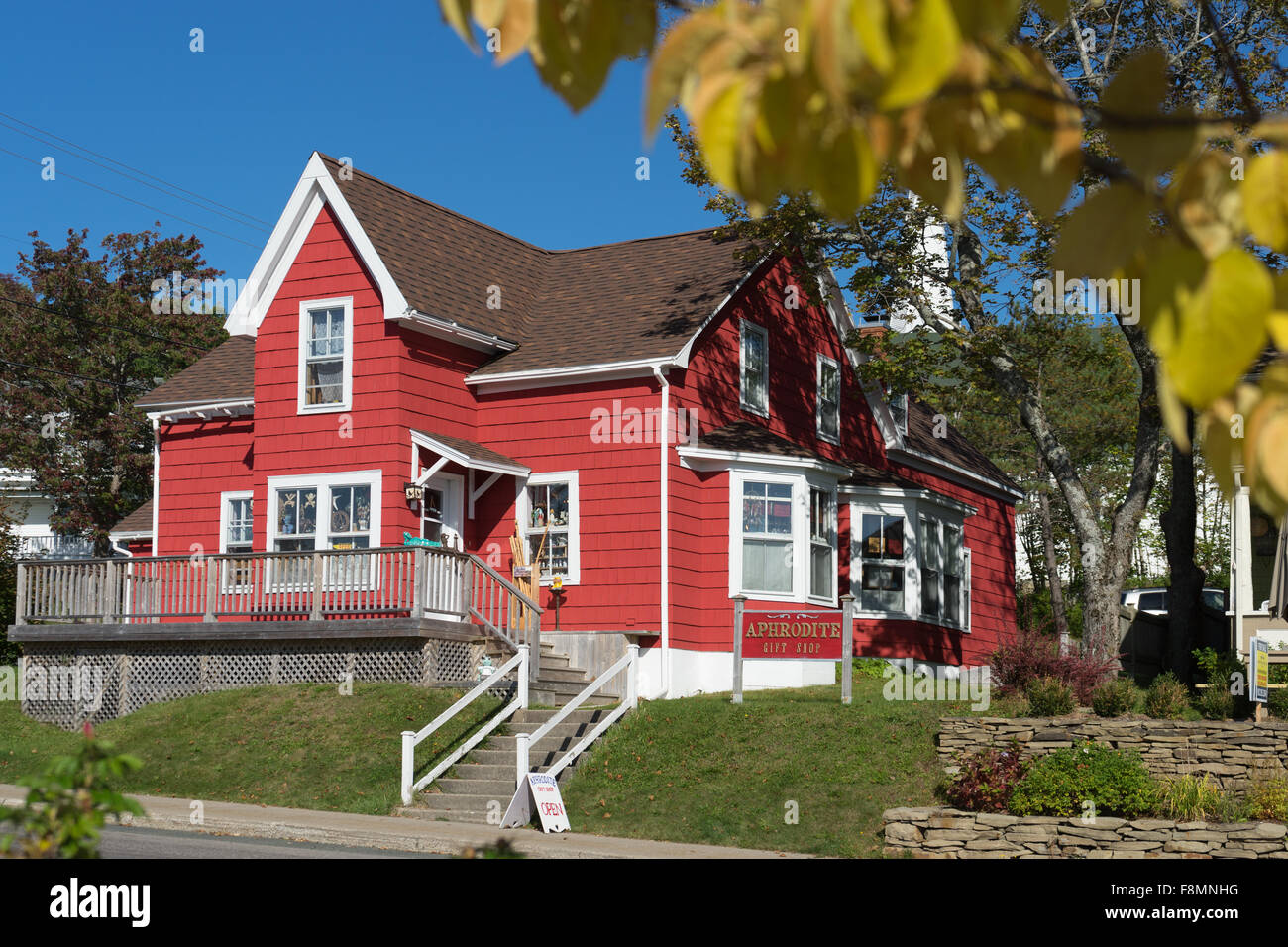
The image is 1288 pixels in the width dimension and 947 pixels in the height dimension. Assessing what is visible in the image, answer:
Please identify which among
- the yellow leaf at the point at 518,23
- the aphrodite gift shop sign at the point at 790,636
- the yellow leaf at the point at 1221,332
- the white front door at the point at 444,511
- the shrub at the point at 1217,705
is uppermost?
the white front door at the point at 444,511

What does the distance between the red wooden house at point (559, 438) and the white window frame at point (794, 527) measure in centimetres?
4

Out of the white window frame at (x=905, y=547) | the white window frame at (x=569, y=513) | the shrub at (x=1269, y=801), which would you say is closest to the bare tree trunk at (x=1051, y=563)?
the white window frame at (x=905, y=547)

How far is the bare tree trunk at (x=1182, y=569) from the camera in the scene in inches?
934

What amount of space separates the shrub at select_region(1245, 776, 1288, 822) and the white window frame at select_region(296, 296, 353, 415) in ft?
50.2

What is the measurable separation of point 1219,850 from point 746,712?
277 inches

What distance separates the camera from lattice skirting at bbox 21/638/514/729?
2138cm

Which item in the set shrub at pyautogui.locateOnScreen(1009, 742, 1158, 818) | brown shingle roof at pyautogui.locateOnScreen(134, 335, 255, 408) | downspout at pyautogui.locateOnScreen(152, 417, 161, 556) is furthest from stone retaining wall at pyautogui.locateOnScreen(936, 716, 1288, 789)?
downspout at pyautogui.locateOnScreen(152, 417, 161, 556)

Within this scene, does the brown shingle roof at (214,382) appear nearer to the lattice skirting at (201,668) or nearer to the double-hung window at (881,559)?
the lattice skirting at (201,668)

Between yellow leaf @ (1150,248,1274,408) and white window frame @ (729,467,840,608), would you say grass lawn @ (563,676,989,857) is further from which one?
yellow leaf @ (1150,248,1274,408)

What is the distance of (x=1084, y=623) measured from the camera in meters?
22.9

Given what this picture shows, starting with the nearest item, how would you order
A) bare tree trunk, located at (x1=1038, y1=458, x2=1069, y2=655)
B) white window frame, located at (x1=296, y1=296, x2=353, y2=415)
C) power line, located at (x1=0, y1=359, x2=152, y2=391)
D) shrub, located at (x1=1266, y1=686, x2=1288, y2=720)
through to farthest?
shrub, located at (x1=1266, y1=686, x2=1288, y2=720) → white window frame, located at (x1=296, y1=296, x2=353, y2=415) → bare tree trunk, located at (x1=1038, y1=458, x2=1069, y2=655) → power line, located at (x1=0, y1=359, x2=152, y2=391)

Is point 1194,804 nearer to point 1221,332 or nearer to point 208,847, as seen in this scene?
point 208,847
